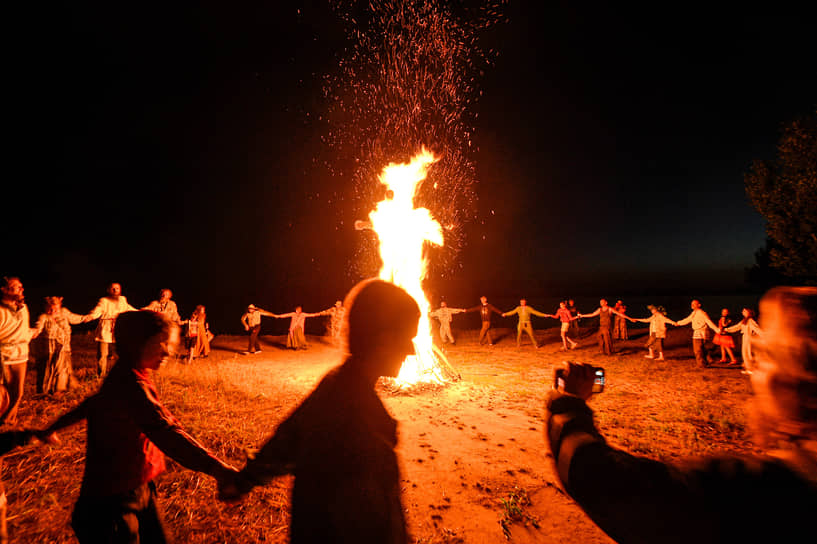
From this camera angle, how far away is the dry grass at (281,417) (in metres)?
4.02

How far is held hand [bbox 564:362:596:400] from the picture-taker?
7.51 ft

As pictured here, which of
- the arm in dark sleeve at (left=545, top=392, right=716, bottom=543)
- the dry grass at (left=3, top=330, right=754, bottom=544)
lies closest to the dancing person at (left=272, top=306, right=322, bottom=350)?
the dry grass at (left=3, top=330, right=754, bottom=544)

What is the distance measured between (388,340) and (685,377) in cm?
1375

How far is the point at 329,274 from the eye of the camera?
8319 cm

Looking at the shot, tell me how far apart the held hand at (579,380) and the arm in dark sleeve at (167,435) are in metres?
2.10

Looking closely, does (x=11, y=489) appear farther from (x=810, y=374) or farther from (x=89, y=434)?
(x=810, y=374)

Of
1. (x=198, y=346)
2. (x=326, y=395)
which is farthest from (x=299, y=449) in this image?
(x=198, y=346)

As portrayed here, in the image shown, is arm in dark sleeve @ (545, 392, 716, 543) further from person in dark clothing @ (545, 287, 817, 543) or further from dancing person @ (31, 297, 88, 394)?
dancing person @ (31, 297, 88, 394)

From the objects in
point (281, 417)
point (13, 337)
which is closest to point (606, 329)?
point (281, 417)

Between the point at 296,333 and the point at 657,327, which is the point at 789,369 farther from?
the point at 296,333

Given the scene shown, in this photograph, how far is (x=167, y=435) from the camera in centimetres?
221

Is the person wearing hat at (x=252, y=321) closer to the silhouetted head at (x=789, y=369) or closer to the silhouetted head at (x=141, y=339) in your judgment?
the silhouetted head at (x=141, y=339)

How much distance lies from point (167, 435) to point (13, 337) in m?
6.81

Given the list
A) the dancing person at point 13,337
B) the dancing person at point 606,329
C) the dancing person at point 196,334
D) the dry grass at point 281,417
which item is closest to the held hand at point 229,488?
the dry grass at point 281,417
